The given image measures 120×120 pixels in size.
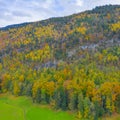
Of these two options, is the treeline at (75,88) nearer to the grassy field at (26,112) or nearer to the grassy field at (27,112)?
the grassy field at (27,112)

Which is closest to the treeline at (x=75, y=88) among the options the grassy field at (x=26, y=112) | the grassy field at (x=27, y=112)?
the grassy field at (x=27, y=112)

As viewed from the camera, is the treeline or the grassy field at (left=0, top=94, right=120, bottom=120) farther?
the treeline

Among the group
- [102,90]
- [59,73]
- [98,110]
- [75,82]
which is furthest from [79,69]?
[98,110]

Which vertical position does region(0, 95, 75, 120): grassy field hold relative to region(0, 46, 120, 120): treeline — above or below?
below

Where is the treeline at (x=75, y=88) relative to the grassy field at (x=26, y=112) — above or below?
above

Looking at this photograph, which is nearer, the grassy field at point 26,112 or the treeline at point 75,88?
the grassy field at point 26,112

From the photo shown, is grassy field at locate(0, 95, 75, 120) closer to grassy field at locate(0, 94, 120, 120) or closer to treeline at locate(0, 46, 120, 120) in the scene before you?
grassy field at locate(0, 94, 120, 120)

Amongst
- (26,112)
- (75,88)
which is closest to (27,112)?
(26,112)

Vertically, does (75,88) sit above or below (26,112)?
above

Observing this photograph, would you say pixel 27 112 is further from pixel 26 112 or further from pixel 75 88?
pixel 75 88

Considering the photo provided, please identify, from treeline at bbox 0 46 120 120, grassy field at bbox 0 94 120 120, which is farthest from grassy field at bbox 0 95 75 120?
treeline at bbox 0 46 120 120
